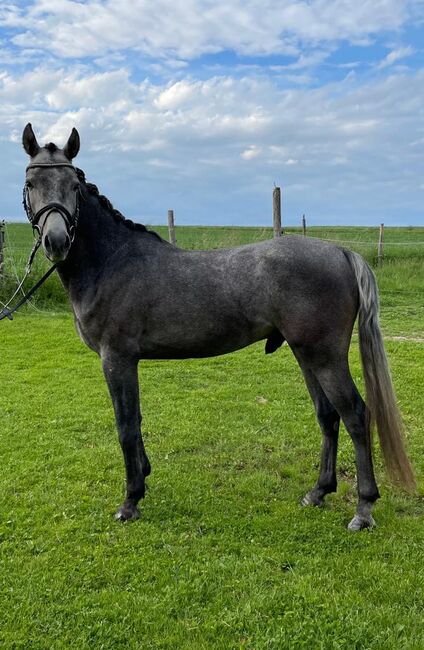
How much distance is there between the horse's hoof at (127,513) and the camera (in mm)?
3770

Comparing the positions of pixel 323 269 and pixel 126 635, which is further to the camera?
pixel 323 269

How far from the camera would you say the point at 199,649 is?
249 cm

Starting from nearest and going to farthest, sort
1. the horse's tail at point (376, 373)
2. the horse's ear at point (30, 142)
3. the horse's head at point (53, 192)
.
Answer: the horse's head at point (53, 192) < the horse's ear at point (30, 142) < the horse's tail at point (376, 373)

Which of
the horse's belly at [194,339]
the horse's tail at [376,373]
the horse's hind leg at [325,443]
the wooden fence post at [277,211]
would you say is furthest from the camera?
the wooden fence post at [277,211]

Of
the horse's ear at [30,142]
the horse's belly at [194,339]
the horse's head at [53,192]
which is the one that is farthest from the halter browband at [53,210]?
the horse's belly at [194,339]

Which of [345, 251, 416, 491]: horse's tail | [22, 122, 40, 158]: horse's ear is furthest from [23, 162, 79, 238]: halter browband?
[345, 251, 416, 491]: horse's tail

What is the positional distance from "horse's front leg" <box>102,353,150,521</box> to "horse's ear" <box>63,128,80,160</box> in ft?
4.60

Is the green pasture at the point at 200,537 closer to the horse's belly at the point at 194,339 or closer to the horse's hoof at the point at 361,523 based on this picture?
the horse's hoof at the point at 361,523

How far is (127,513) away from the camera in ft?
12.4

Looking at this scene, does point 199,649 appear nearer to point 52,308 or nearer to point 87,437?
point 87,437

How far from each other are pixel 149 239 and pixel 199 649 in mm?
2683

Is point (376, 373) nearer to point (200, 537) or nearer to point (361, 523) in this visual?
point (361, 523)

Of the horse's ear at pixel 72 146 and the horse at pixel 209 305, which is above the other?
the horse's ear at pixel 72 146

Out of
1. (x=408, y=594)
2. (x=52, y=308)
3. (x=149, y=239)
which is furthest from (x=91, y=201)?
(x=52, y=308)
